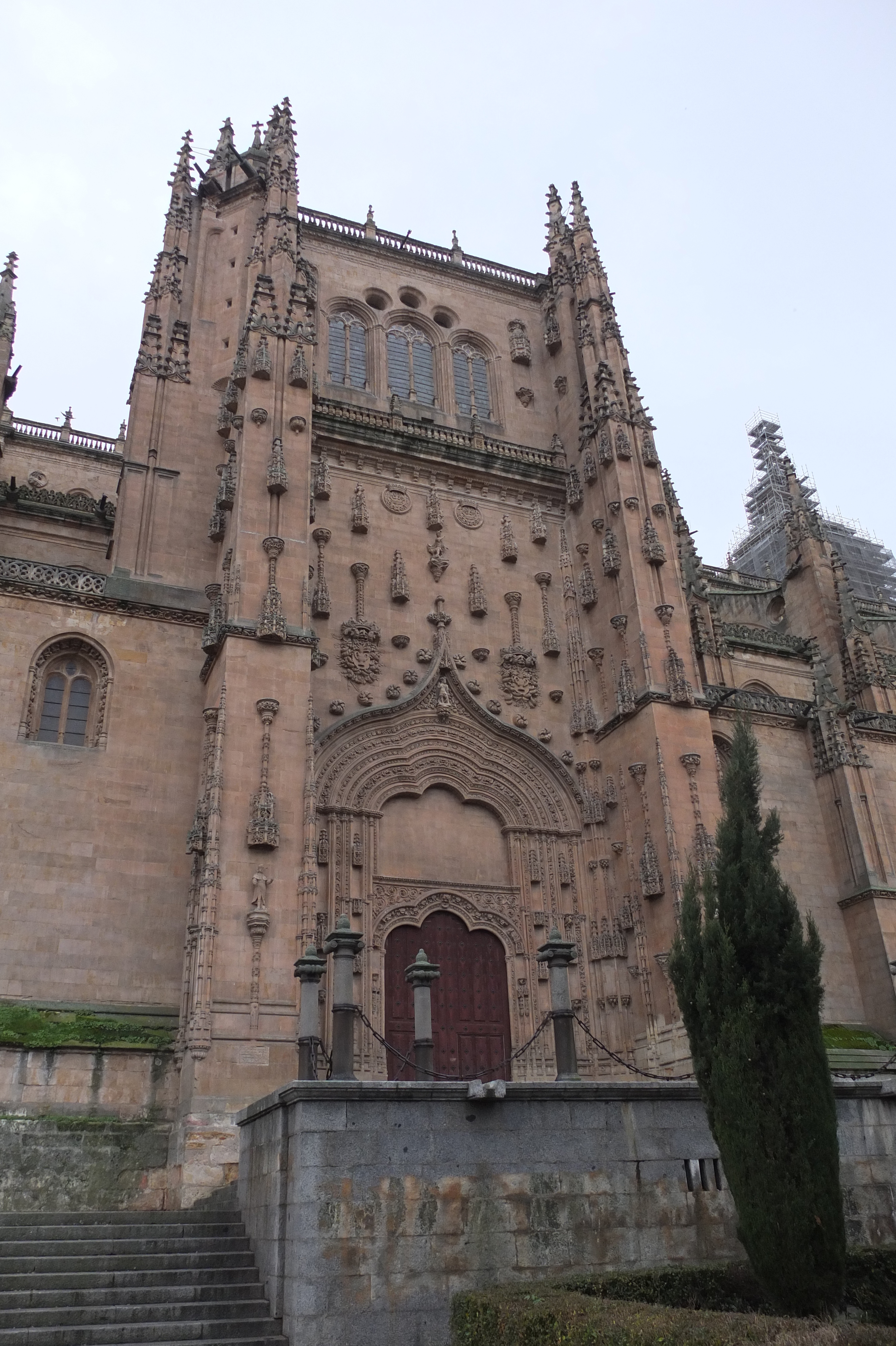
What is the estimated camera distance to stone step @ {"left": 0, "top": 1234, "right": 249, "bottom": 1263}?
1227 cm

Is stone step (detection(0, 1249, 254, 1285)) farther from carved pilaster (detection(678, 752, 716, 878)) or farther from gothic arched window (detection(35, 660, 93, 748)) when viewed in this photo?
carved pilaster (detection(678, 752, 716, 878))

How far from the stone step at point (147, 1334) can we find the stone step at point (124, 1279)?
0.88 meters


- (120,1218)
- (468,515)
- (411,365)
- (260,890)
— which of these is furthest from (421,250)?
(120,1218)

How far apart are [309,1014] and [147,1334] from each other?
371 centimetres

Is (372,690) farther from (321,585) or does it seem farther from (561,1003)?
(561,1003)

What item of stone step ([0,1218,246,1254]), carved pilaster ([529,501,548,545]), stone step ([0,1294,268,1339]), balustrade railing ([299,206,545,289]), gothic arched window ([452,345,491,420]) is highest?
balustrade railing ([299,206,545,289])

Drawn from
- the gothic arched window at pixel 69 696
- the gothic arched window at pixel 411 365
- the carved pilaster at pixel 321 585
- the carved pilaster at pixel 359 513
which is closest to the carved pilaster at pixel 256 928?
the gothic arched window at pixel 69 696

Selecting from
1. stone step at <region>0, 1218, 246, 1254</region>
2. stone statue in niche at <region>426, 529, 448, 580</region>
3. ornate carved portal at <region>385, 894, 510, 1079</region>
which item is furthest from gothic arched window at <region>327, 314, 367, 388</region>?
stone step at <region>0, 1218, 246, 1254</region>

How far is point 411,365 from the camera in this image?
30.9m

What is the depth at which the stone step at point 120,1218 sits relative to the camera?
13.5m

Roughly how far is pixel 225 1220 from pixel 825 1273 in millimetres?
7888

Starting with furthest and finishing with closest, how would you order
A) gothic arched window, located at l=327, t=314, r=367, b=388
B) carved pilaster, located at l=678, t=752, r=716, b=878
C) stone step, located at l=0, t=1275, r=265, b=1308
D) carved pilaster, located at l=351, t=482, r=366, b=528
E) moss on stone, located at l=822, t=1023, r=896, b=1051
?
1. gothic arched window, located at l=327, t=314, r=367, b=388
2. carved pilaster, located at l=351, t=482, r=366, b=528
3. moss on stone, located at l=822, t=1023, r=896, b=1051
4. carved pilaster, located at l=678, t=752, r=716, b=878
5. stone step, located at l=0, t=1275, r=265, b=1308

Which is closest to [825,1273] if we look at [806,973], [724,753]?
[806,973]

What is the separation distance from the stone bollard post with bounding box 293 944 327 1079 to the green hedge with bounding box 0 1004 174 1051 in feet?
20.9
